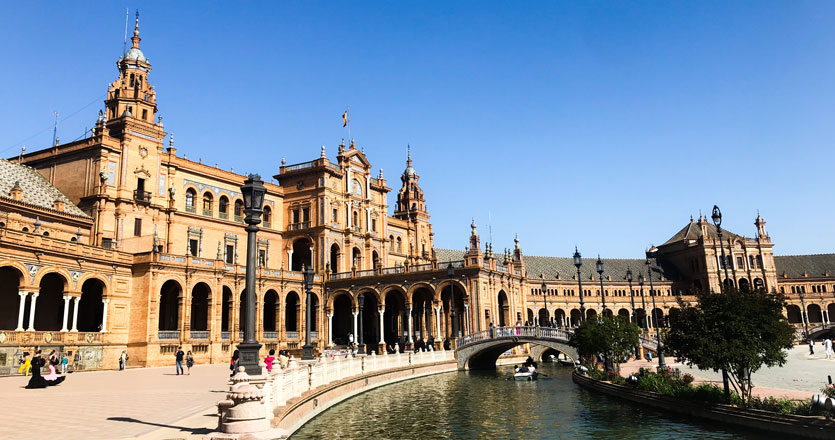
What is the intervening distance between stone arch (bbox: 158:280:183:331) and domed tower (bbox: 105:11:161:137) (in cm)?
1286

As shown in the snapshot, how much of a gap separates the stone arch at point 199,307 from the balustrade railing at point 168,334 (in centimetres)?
659

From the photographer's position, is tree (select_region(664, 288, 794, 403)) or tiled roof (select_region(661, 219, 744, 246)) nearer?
tree (select_region(664, 288, 794, 403))

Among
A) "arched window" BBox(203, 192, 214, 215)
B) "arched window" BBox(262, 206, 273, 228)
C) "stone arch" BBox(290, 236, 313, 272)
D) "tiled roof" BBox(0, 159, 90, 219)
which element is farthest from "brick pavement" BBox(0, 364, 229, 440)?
"stone arch" BBox(290, 236, 313, 272)

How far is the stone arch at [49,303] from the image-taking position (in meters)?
40.8

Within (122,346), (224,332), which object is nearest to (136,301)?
(122,346)

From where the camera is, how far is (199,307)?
172ft

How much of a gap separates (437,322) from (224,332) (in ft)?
56.3

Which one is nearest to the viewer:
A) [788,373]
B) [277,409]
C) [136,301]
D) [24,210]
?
[277,409]

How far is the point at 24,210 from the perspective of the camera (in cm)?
3994

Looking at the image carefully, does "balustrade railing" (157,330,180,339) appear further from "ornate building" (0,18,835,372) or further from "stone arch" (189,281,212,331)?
"stone arch" (189,281,212,331)

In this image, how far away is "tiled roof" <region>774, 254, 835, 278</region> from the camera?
102875 mm

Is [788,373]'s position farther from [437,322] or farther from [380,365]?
[437,322]

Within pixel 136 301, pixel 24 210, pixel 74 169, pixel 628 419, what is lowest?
pixel 628 419

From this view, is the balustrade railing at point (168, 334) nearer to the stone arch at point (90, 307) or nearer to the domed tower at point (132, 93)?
the stone arch at point (90, 307)
